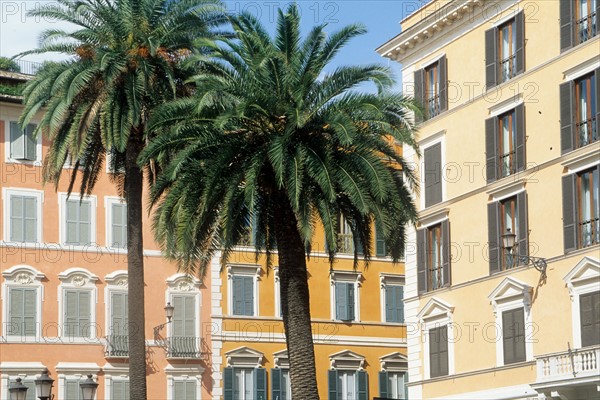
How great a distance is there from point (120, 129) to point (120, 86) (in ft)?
5.26

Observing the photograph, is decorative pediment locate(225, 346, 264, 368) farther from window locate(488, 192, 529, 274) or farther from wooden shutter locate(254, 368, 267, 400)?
window locate(488, 192, 529, 274)

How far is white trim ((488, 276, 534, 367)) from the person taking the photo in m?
45.1

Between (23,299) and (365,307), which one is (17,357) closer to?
(23,299)

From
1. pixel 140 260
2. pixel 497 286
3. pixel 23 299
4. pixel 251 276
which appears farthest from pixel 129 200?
pixel 251 276

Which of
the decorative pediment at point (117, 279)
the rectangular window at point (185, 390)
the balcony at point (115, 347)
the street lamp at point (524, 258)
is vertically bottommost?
the rectangular window at point (185, 390)

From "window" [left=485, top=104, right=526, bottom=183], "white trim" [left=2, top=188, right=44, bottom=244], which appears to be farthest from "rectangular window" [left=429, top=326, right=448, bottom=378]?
"white trim" [left=2, top=188, right=44, bottom=244]

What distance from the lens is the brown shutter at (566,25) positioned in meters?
43.9

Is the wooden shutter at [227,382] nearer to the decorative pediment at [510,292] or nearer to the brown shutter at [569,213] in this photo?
the decorative pediment at [510,292]

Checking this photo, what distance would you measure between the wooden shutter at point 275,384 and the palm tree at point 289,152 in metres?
25.5

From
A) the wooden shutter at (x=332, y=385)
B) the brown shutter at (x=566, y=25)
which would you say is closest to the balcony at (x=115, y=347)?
the wooden shutter at (x=332, y=385)

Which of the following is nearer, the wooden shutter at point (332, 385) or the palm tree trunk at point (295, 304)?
the palm tree trunk at point (295, 304)

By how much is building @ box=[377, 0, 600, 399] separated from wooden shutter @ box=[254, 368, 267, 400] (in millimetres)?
12960

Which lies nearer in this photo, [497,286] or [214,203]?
[214,203]

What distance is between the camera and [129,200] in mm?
42875
